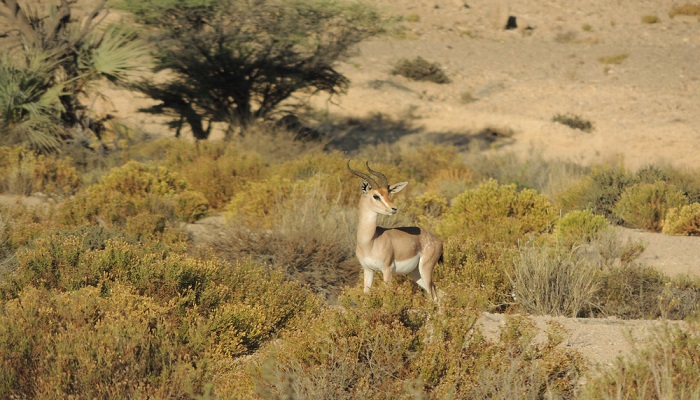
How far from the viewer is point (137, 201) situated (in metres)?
12.1

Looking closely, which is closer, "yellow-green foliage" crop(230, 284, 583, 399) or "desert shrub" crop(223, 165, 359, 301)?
"yellow-green foliage" crop(230, 284, 583, 399)

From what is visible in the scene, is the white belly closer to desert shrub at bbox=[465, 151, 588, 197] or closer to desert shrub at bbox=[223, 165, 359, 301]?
desert shrub at bbox=[223, 165, 359, 301]

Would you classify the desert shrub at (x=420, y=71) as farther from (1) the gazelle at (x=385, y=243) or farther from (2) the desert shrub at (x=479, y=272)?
(1) the gazelle at (x=385, y=243)

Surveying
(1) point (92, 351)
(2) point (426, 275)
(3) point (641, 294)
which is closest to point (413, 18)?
(3) point (641, 294)

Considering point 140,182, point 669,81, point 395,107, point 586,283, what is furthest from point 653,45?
point 586,283

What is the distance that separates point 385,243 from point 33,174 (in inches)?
342

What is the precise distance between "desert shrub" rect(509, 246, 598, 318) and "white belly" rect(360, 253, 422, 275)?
4.02 ft

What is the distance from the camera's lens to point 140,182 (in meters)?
13.4

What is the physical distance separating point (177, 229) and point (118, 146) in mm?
8145

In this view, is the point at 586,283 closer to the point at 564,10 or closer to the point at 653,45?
the point at 653,45

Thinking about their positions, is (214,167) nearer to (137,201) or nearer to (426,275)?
(137,201)

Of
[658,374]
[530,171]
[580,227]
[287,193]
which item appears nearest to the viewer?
[658,374]

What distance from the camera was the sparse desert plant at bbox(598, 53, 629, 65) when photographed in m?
33.9

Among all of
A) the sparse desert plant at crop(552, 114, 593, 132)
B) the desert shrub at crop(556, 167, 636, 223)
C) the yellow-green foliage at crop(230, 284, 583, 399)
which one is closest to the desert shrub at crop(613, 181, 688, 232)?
the desert shrub at crop(556, 167, 636, 223)
